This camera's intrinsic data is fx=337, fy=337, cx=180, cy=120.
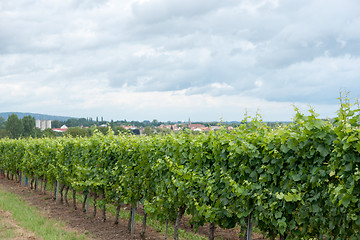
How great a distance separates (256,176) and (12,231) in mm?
7185

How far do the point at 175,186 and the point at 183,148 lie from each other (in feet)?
2.72

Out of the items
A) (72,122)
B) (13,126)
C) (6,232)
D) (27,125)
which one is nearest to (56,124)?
(72,122)

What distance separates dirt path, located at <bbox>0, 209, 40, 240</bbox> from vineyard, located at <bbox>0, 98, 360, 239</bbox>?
2.30m

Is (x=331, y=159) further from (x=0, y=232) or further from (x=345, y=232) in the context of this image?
(x=0, y=232)

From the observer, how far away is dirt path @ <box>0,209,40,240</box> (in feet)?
28.3

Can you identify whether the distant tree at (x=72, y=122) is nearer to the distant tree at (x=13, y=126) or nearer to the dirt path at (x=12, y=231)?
the distant tree at (x=13, y=126)

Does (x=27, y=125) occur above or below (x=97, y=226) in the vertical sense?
above

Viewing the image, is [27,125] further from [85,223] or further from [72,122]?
[85,223]

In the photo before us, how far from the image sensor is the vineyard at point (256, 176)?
14.1ft

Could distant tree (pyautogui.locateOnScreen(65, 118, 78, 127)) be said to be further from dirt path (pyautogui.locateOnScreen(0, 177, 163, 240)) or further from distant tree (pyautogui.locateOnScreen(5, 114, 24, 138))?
dirt path (pyautogui.locateOnScreen(0, 177, 163, 240))

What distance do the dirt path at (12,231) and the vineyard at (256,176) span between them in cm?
230

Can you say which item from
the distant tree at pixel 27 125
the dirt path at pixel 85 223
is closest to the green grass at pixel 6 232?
the dirt path at pixel 85 223

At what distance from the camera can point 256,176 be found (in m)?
5.39

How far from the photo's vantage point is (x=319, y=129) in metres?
4.46
